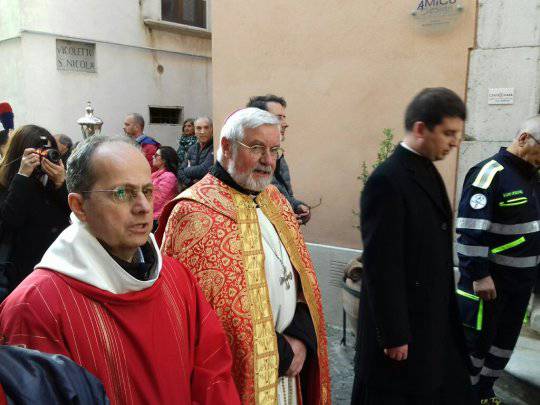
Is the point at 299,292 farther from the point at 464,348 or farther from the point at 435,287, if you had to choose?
the point at 464,348

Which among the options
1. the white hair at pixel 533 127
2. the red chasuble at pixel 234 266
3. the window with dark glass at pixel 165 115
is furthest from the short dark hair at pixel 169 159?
the window with dark glass at pixel 165 115

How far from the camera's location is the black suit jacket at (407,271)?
236 cm

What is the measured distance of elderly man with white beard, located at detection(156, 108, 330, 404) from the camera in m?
2.25

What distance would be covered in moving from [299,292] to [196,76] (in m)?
10.1

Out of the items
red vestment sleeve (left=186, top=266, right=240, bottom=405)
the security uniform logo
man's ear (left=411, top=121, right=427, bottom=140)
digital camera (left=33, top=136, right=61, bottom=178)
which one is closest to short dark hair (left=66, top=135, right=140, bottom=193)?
red vestment sleeve (left=186, top=266, right=240, bottom=405)

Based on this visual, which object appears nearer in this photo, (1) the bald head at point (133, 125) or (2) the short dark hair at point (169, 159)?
(2) the short dark hair at point (169, 159)

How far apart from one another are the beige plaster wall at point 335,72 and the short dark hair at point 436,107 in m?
2.40

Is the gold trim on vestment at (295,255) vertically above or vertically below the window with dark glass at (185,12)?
below

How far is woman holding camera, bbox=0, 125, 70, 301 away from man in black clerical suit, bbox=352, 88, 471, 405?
1.92 meters

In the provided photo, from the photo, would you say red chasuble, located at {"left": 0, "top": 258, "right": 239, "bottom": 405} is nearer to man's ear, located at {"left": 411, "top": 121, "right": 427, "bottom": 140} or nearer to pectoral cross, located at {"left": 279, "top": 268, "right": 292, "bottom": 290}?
pectoral cross, located at {"left": 279, "top": 268, "right": 292, "bottom": 290}

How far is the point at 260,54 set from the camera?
5992 mm

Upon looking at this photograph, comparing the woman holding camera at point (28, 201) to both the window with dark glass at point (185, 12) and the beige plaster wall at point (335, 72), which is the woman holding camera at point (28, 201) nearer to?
the beige plaster wall at point (335, 72)

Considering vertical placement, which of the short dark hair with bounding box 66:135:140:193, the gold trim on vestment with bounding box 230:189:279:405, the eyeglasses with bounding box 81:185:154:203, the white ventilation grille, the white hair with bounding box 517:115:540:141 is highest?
the white hair with bounding box 517:115:540:141

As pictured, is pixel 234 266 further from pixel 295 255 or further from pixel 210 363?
pixel 210 363
